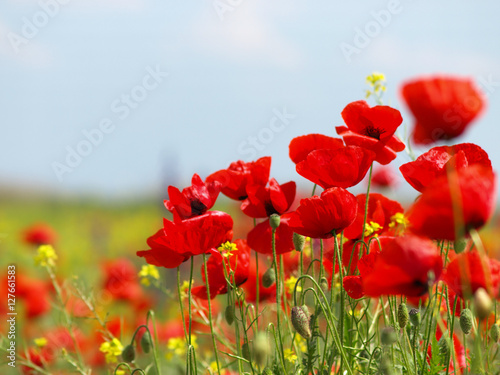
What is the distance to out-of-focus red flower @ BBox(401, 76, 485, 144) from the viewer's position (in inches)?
34.8

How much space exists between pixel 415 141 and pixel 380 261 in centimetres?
28

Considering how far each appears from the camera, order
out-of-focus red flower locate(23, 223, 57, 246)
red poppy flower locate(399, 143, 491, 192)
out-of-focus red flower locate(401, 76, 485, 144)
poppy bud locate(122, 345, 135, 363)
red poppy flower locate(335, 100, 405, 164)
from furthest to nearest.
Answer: out-of-focus red flower locate(23, 223, 57, 246) < poppy bud locate(122, 345, 135, 363) < red poppy flower locate(335, 100, 405, 164) < red poppy flower locate(399, 143, 491, 192) < out-of-focus red flower locate(401, 76, 485, 144)

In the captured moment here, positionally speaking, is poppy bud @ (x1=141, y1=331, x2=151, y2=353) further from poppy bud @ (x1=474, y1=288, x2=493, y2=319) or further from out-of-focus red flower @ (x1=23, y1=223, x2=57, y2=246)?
out-of-focus red flower @ (x1=23, y1=223, x2=57, y2=246)

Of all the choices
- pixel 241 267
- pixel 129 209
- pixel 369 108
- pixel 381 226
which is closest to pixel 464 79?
pixel 369 108

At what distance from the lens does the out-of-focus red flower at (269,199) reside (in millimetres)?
1174

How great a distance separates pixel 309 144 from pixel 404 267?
49 cm

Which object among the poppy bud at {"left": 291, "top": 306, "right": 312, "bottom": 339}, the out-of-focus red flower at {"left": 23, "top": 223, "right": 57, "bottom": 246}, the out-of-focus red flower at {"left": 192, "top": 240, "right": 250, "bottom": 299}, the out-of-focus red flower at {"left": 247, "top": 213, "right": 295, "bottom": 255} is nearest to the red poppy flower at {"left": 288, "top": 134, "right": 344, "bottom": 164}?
the out-of-focus red flower at {"left": 247, "top": 213, "right": 295, "bottom": 255}

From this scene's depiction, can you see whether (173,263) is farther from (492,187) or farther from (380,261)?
(492,187)

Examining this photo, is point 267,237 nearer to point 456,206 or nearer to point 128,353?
point 128,353

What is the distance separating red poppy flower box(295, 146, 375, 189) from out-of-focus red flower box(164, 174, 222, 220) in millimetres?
191

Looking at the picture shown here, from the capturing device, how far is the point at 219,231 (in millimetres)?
1116

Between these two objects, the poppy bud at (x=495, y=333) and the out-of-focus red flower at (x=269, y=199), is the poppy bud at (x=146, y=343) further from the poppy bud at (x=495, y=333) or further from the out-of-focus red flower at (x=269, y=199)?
the poppy bud at (x=495, y=333)

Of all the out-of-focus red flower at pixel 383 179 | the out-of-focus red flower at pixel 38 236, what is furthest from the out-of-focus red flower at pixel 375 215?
the out-of-focus red flower at pixel 38 236

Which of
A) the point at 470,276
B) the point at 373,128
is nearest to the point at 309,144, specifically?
the point at 373,128
